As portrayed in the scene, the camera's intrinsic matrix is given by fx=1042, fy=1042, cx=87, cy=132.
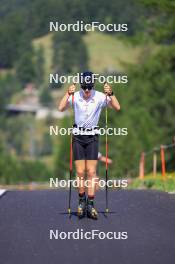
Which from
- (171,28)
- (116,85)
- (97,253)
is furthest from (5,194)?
(116,85)

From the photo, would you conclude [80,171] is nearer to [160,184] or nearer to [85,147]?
[85,147]

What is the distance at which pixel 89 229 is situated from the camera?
1334cm

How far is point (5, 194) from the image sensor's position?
19078mm

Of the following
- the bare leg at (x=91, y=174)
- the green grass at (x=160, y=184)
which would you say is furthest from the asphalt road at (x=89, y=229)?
the green grass at (x=160, y=184)

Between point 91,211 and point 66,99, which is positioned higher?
point 66,99

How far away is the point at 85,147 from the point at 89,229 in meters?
1.87

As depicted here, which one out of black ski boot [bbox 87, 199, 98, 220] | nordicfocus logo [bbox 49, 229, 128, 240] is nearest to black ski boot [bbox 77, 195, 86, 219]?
black ski boot [bbox 87, 199, 98, 220]

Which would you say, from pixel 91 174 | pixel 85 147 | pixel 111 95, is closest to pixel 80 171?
pixel 91 174

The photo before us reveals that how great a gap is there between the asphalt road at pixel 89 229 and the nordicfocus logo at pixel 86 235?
0.10m

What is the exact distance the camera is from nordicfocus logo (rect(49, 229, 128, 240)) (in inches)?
498

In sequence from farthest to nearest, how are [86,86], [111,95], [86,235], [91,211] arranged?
[111,95], [86,86], [91,211], [86,235]

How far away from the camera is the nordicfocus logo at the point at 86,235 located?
1264 cm

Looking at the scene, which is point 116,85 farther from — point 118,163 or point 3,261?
point 3,261

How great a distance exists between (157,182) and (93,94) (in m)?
9.48
